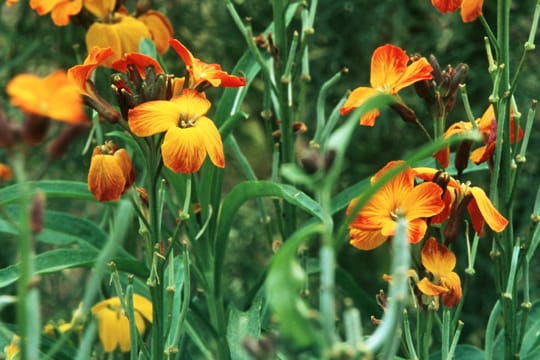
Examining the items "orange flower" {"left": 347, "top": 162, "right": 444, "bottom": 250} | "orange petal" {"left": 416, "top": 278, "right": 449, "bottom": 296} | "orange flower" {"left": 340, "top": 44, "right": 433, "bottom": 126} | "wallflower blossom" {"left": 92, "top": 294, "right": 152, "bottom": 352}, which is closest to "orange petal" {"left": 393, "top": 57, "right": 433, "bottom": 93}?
"orange flower" {"left": 340, "top": 44, "right": 433, "bottom": 126}

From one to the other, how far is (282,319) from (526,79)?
148 centimetres

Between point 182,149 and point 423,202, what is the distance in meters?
0.23

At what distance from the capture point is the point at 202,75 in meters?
1.06

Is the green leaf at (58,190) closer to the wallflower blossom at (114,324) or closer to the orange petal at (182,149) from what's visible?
the wallflower blossom at (114,324)

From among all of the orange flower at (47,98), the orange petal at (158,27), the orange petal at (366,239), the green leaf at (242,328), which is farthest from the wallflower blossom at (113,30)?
the orange flower at (47,98)

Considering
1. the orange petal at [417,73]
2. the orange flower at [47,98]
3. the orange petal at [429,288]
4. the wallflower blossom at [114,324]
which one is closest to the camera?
the orange flower at [47,98]

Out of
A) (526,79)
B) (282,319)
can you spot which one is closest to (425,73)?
(282,319)

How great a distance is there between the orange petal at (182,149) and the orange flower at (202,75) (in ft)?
0.22

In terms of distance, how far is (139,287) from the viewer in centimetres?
139

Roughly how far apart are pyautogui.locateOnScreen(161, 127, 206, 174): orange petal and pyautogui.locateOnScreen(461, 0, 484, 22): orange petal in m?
0.30

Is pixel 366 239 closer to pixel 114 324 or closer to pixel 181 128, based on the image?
pixel 181 128

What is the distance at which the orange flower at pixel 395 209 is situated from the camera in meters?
0.93

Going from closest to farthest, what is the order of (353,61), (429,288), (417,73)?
1. (429,288)
2. (417,73)
3. (353,61)

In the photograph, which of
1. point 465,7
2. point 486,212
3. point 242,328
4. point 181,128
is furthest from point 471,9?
point 242,328
